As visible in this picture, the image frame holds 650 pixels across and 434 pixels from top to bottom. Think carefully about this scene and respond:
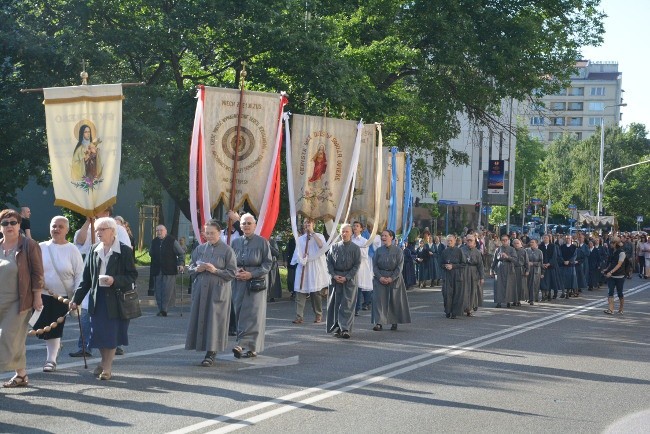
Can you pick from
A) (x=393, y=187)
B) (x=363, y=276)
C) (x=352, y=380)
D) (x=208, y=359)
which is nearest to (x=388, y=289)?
(x=363, y=276)

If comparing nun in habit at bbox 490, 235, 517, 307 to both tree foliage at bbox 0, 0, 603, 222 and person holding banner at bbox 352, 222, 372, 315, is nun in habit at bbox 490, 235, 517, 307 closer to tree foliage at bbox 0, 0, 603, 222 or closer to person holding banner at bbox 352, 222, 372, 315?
person holding banner at bbox 352, 222, 372, 315

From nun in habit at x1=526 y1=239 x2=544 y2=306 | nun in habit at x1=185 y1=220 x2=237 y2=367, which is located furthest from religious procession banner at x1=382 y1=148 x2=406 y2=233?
nun in habit at x1=185 y1=220 x2=237 y2=367

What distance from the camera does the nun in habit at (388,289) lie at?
59.5ft

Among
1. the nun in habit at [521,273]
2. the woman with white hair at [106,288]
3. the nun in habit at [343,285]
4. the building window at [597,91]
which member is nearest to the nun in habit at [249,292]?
the woman with white hair at [106,288]

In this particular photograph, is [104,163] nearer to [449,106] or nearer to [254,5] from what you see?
[254,5]

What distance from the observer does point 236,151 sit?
637 inches

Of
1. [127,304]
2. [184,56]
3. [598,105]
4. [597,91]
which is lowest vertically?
[127,304]

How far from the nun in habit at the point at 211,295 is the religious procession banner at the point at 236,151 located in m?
2.76

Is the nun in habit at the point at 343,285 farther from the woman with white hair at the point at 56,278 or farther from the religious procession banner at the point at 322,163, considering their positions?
the woman with white hair at the point at 56,278

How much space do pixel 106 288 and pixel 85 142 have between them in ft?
13.7

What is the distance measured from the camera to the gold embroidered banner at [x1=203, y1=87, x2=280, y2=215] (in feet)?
52.5

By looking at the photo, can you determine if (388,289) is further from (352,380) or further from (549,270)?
(549,270)

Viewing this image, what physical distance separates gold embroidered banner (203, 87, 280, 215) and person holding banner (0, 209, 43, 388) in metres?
5.88

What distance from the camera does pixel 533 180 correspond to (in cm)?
10788
